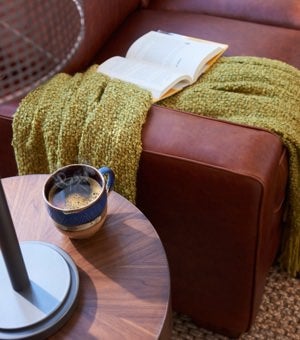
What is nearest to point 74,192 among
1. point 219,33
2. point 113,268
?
point 113,268

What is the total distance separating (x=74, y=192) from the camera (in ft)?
3.11

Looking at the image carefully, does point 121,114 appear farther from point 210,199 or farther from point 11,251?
point 11,251

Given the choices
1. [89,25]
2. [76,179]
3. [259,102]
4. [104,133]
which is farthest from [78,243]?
[89,25]

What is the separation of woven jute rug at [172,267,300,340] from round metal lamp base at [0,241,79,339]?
1.80ft

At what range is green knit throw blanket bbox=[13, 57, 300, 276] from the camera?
1.05 m

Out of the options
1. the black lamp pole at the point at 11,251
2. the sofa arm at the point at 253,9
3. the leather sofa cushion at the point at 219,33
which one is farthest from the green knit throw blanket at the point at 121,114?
the sofa arm at the point at 253,9

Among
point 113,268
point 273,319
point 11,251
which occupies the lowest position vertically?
point 273,319

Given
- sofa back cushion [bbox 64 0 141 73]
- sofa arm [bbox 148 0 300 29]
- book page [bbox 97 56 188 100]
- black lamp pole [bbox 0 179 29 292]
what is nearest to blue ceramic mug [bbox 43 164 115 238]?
black lamp pole [bbox 0 179 29 292]

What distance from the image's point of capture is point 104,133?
105cm

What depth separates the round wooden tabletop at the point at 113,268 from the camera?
820mm

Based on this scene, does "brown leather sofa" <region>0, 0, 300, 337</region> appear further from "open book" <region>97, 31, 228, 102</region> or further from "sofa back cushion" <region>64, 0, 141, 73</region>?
"open book" <region>97, 31, 228, 102</region>

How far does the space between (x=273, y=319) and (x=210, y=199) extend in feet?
1.67

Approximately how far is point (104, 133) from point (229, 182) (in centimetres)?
26

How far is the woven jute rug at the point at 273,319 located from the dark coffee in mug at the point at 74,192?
0.55 meters
